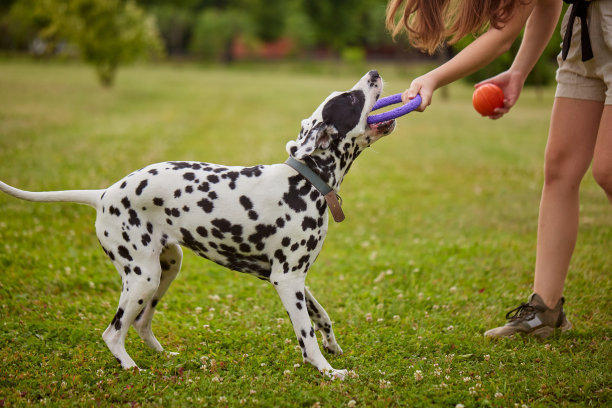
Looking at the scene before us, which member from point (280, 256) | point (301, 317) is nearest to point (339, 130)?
point (280, 256)

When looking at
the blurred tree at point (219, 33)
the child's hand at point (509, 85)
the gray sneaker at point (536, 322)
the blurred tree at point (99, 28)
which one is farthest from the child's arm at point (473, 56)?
the blurred tree at point (219, 33)

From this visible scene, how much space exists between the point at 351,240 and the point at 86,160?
6969 mm

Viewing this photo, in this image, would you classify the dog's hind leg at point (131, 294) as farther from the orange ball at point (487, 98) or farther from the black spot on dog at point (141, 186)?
the orange ball at point (487, 98)

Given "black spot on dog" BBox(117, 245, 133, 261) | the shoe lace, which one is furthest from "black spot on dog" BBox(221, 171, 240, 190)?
the shoe lace

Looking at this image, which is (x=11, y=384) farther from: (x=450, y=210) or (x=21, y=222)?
(x=450, y=210)

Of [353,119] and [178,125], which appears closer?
[353,119]

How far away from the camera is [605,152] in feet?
13.5

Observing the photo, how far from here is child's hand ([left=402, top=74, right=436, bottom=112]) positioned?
4051 mm

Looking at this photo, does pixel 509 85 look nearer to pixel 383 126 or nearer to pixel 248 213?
pixel 383 126

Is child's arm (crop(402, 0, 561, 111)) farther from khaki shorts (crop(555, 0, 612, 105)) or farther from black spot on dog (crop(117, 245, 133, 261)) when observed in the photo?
black spot on dog (crop(117, 245, 133, 261))

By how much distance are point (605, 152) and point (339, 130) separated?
192 cm

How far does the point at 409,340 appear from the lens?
4.85 m

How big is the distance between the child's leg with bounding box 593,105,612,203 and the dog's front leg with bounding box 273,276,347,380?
233 centimetres

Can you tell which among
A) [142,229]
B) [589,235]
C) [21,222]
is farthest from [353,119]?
[21,222]
